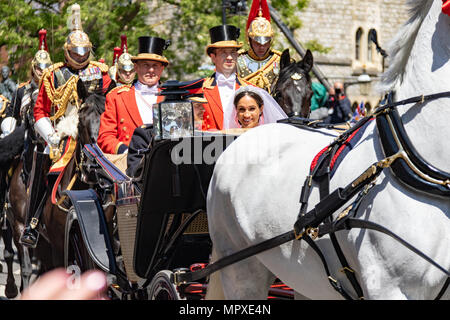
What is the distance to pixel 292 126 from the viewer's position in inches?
176

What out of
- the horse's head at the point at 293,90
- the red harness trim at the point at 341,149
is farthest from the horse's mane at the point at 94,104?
the red harness trim at the point at 341,149

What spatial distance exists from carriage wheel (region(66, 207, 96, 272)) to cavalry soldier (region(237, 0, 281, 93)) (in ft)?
6.32

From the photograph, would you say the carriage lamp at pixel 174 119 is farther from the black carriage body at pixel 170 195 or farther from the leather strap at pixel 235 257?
the leather strap at pixel 235 257

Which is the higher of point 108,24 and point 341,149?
point 108,24

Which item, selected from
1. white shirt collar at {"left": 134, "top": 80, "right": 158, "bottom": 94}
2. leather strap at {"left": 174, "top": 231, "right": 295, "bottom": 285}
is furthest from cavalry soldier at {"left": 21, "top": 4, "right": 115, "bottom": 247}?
leather strap at {"left": 174, "top": 231, "right": 295, "bottom": 285}

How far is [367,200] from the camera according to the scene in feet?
11.7

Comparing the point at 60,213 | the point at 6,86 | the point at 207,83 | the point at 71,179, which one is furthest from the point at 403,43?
the point at 6,86

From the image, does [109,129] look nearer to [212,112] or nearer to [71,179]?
[71,179]

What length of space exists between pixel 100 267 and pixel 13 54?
968cm

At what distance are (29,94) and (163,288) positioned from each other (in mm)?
5105

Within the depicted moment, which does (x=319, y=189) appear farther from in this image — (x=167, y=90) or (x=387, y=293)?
(x=167, y=90)

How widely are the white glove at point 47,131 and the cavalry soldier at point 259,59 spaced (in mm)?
1923
